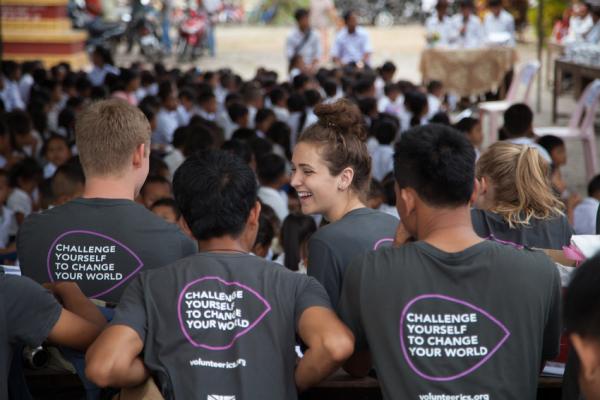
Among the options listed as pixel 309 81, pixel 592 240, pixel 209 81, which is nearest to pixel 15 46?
pixel 209 81

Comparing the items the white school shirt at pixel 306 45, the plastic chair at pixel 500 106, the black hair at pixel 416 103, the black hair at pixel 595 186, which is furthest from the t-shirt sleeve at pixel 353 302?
the white school shirt at pixel 306 45

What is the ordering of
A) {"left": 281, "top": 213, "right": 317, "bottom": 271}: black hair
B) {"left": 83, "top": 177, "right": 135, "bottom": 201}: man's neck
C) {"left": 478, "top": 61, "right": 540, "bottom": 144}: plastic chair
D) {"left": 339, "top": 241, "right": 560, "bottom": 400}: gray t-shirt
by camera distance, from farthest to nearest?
{"left": 478, "top": 61, "right": 540, "bottom": 144}: plastic chair
{"left": 281, "top": 213, "right": 317, "bottom": 271}: black hair
{"left": 83, "top": 177, "right": 135, "bottom": 201}: man's neck
{"left": 339, "top": 241, "right": 560, "bottom": 400}: gray t-shirt

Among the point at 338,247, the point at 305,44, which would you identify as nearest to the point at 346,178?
the point at 338,247

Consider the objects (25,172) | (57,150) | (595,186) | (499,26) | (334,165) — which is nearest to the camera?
(334,165)

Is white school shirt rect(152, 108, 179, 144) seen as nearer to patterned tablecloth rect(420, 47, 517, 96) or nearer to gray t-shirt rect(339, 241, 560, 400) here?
patterned tablecloth rect(420, 47, 517, 96)

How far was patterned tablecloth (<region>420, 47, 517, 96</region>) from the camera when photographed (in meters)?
12.0

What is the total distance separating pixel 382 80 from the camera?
37.1ft

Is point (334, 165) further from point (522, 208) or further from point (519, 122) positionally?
point (519, 122)

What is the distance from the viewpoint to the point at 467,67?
474 inches

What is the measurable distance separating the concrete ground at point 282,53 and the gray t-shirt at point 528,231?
6553 millimetres

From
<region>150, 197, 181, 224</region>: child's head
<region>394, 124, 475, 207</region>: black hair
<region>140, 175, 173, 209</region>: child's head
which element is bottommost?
<region>140, 175, 173, 209</region>: child's head

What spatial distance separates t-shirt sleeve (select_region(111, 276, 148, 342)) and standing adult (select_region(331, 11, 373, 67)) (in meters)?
10.4

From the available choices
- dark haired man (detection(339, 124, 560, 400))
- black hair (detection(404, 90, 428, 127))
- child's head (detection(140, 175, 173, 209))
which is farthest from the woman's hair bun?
black hair (detection(404, 90, 428, 127))

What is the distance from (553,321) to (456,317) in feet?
0.89
